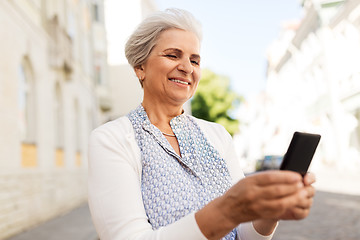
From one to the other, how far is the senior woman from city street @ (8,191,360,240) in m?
4.95

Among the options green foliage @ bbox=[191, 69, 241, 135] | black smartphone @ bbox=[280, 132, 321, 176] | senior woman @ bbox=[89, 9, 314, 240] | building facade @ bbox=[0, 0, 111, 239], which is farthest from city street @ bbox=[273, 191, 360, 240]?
green foliage @ bbox=[191, 69, 241, 135]

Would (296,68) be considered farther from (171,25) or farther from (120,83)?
(171,25)

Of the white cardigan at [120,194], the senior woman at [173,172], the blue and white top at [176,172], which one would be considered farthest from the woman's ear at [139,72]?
the white cardigan at [120,194]

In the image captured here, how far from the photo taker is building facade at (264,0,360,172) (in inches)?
727

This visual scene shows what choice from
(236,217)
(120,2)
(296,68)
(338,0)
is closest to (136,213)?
(236,217)

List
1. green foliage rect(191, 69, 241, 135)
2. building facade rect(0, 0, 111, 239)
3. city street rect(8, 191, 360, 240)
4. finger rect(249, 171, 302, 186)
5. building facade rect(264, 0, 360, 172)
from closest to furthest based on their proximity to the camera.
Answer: finger rect(249, 171, 302, 186) < city street rect(8, 191, 360, 240) < building facade rect(0, 0, 111, 239) < building facade rect(264, 0, 360, 172) < green foliage rect(191, 69, 241, 135)

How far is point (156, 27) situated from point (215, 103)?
3593cm

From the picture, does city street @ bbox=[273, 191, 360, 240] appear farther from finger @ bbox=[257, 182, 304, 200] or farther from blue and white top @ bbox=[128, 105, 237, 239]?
finger @ bbox=[257, 182, 304, 200]

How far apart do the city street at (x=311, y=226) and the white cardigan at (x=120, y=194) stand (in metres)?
5.26

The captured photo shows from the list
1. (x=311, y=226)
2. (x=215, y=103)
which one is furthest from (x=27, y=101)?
(x=215, y=103)

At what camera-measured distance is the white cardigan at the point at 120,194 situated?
1213mm

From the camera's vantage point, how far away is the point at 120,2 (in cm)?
2919

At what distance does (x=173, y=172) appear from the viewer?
4.97 ft

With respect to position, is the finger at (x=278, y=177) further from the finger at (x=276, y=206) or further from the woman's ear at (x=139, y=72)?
the woman's ear at (x=139, y=72)
